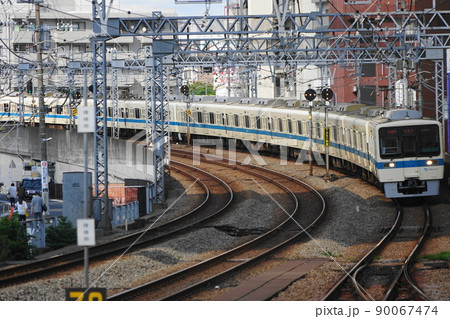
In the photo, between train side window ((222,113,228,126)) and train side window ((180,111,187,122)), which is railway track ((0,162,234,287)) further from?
train side window ((180,111,187,122))

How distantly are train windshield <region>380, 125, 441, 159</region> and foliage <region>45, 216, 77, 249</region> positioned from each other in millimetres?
9067

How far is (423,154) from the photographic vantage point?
23.5 meters

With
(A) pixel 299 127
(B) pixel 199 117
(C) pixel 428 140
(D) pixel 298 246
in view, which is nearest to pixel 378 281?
(D) pixel 298 246

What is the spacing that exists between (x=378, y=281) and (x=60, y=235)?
815cm

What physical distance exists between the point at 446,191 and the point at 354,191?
2941 millimetres

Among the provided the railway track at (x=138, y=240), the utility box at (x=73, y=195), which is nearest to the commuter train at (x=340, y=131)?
the railway track at (x=138, y=240)

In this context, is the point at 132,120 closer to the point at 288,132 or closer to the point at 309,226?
the point at 288,132

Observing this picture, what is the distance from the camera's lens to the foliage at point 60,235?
1919 cm

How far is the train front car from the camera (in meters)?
23.5

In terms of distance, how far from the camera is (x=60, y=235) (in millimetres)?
19375

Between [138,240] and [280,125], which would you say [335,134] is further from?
[138,240]

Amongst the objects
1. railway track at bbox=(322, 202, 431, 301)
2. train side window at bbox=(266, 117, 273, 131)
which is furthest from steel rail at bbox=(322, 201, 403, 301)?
train side window at bbox=(266, 117, 273, 131)

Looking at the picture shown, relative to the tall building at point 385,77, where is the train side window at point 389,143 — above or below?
below

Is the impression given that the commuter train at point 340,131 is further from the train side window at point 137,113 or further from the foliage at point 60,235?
the foliage at point 60,235
